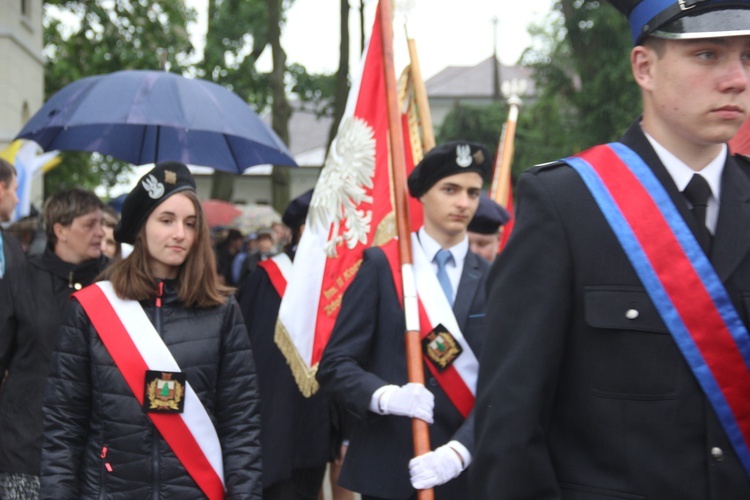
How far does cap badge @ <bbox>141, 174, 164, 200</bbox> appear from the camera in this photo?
4066 mm

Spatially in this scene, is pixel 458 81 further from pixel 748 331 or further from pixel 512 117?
pixel 748 331

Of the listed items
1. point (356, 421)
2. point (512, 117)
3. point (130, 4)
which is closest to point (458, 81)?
point (130, 4)

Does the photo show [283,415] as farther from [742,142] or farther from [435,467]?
[742,142]

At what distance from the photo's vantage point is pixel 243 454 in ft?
12.8

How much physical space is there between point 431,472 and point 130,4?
20.4 m

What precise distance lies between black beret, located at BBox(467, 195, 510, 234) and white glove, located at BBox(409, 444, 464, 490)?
282cm

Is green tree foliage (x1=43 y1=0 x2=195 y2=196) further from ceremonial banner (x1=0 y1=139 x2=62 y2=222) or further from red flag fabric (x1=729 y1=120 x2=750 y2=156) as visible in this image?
red flag fabric (x1=729 y1=120 x2=750 y2=156)

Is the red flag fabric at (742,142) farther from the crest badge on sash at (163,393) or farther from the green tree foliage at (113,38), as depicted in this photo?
the green tree foliage at (113,38)

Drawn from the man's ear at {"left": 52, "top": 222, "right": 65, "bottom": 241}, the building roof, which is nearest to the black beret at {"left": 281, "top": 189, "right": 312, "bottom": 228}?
the man's ear at {"left": 52, "top": 222, "right": 65, "bottom": 241}

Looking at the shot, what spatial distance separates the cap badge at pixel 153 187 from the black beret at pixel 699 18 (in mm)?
2282

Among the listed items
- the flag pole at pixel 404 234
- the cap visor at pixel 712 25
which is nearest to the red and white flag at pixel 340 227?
the flag pole at pixel 404 234

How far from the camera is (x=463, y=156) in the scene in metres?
4.52

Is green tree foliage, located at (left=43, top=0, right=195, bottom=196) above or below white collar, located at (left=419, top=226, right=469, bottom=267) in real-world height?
above

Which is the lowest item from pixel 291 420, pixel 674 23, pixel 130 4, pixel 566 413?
pixel 291 420
